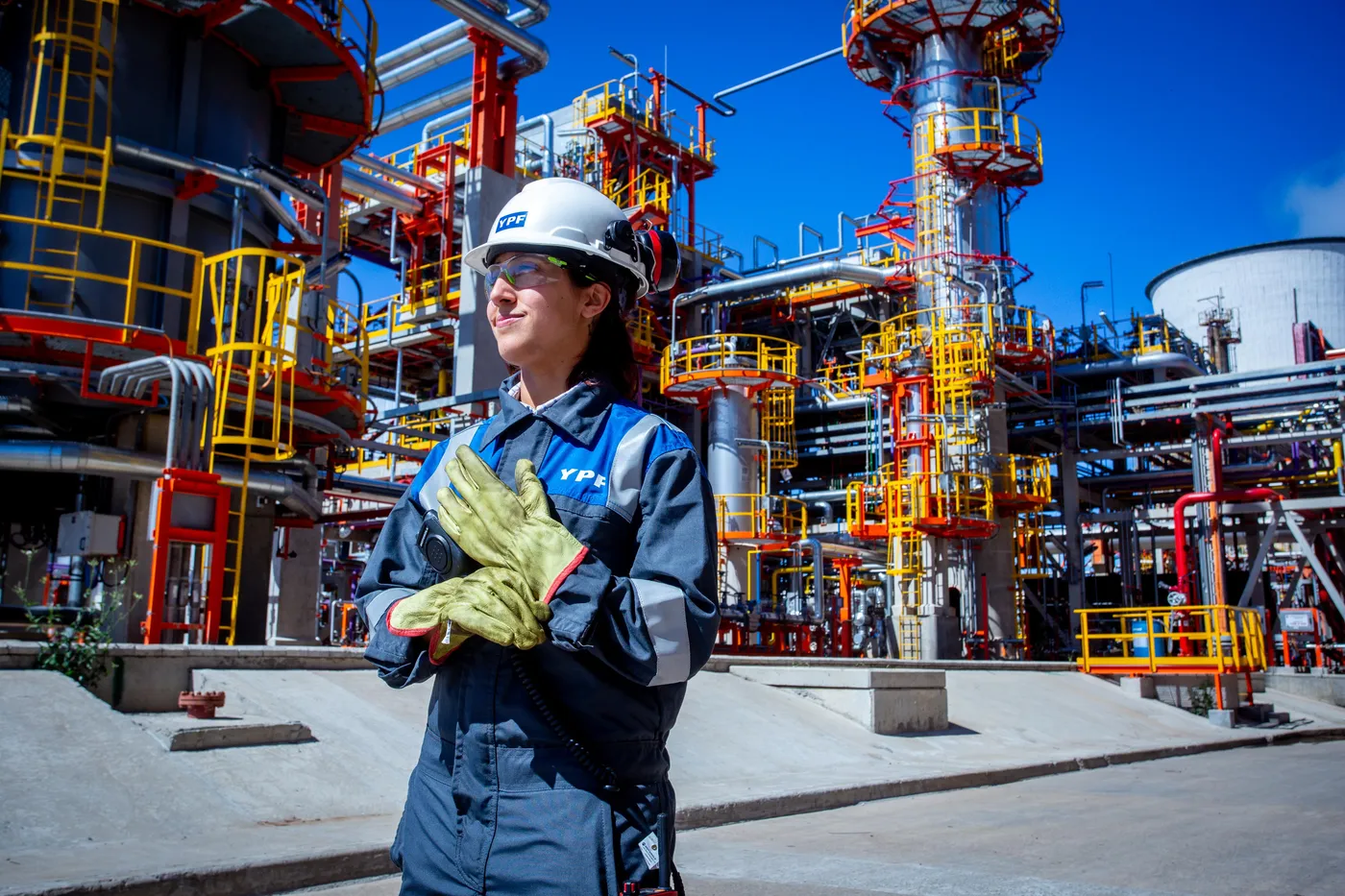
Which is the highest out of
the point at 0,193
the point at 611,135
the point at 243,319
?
the point at 611,135

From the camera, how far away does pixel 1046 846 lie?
21.4 feet

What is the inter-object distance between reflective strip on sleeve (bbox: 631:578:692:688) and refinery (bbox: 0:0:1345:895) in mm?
747

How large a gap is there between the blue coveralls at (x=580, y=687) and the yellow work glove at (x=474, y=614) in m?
0.05

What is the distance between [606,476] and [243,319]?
1243 centimetres

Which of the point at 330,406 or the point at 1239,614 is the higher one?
the point at 330,406

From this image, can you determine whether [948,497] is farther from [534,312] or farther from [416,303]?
[534,312]

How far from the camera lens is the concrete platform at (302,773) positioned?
16.7ft

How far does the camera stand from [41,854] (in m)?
5.05

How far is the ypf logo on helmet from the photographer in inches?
89.0

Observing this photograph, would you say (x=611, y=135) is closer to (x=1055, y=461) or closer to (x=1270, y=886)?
(x=1055, y=461)

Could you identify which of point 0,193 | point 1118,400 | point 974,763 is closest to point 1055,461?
point 1118,400

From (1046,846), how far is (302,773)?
172 inches

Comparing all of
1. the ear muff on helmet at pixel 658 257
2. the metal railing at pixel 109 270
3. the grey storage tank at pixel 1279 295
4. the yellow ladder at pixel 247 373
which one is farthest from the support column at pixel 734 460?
the ear muff on helmet at pixel 658 257

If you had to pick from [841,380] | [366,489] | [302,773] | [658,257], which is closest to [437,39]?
[366,489]
